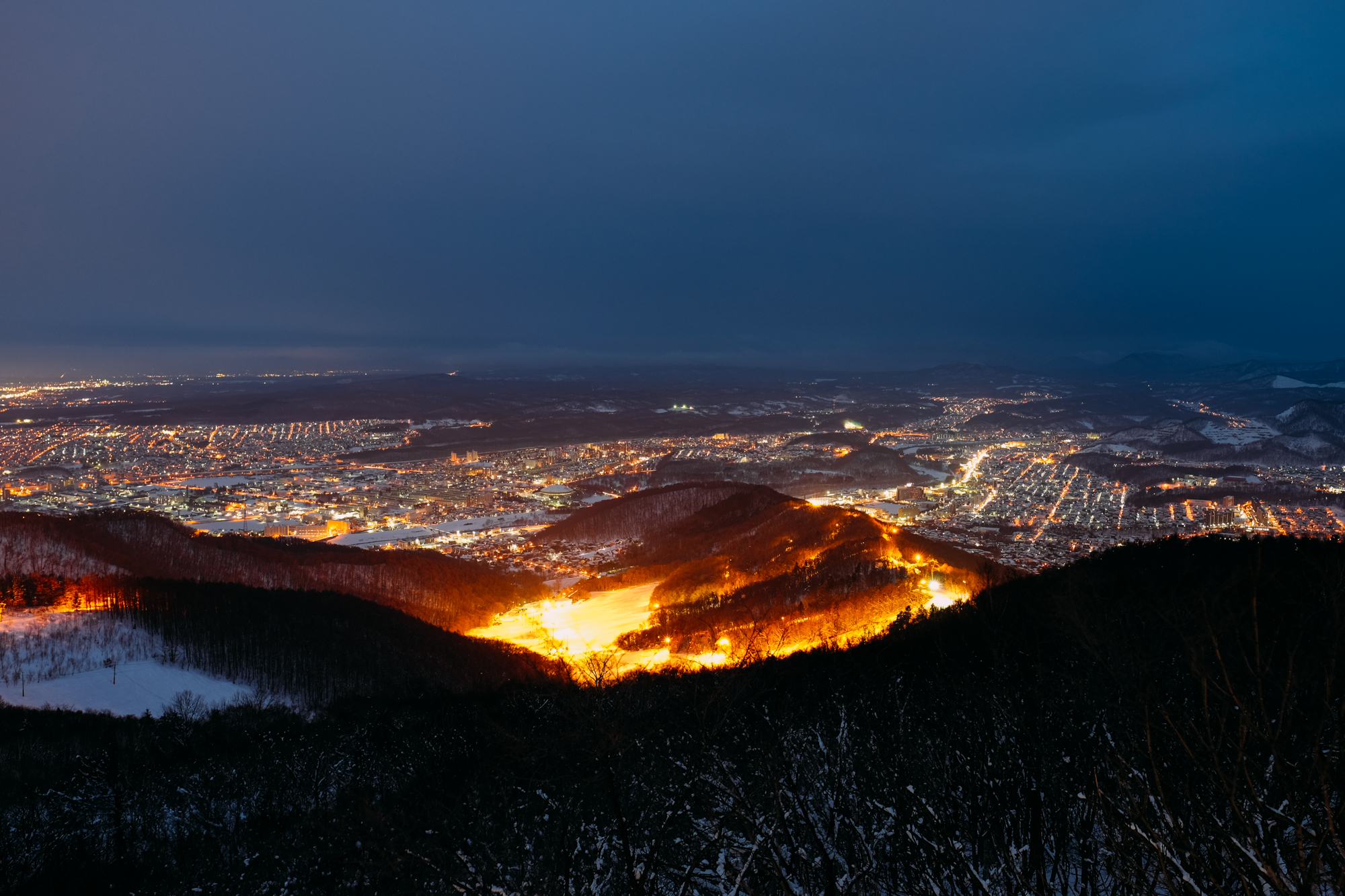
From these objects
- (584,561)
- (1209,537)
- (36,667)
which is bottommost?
(584,561)

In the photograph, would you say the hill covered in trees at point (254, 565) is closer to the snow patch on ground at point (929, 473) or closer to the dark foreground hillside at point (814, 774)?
the dark foreground hillside at point (814, 774)

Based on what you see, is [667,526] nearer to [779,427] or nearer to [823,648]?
[823,648]

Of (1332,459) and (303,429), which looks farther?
(303,429)

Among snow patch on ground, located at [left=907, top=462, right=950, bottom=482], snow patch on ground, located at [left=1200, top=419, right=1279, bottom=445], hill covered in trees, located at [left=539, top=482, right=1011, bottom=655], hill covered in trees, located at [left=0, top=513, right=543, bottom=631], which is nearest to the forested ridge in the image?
hill covered in trees, located at [left=0, top=513, right=543, bottom=631]

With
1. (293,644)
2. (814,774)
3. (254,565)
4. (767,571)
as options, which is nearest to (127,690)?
(293,644)

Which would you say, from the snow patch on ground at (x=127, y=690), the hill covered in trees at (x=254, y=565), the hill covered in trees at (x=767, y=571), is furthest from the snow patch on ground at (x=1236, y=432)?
the snow patch on ground at (x=127, y=690)

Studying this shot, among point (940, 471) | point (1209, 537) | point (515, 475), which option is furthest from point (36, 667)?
point (940, 471)
